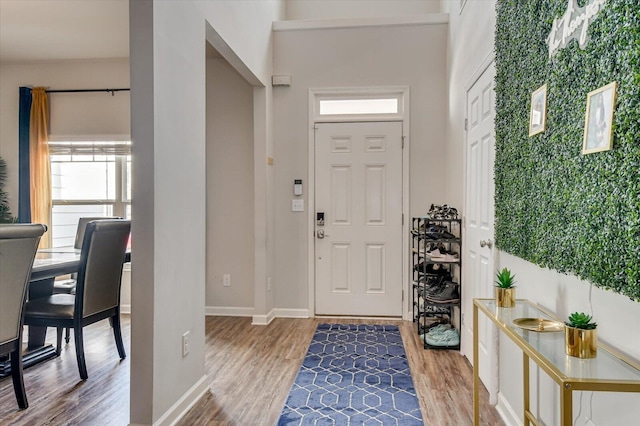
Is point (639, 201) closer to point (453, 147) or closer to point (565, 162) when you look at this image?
point (565, 162)

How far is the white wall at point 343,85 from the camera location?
4.23m

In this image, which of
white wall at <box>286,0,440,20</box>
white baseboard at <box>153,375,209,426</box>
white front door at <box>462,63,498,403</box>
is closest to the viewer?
white baseboard at <box>153,375,209,426</box>

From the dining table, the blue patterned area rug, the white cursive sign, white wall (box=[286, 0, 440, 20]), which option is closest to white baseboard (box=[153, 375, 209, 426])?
the blue patterned area rug

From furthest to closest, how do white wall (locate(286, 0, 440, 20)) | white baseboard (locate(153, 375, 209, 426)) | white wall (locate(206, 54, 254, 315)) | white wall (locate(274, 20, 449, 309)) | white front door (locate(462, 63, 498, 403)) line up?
white wall (locate(286, 0, 440, 20)) → white wall (locate(206, 54, 254, 315)) → white wall (locate(274, 20, 449, 309)) → white front door (locate(462, 63, 498, 403)) → white baseboard (locate(153, 375, 209, 426))

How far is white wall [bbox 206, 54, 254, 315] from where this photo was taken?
4.45 meters

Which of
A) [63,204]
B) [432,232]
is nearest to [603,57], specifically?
[432,232]

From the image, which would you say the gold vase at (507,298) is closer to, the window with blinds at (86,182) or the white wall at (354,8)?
the white wall at (354,8)

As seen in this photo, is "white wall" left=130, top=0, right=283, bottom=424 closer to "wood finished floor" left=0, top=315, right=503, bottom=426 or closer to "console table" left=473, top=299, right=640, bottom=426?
"wood finished floor" left=0, top=315, right=503, bottom=426

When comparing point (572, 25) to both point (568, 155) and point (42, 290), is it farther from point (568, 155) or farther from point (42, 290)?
point (42, 290)

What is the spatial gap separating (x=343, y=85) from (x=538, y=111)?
9.31ft

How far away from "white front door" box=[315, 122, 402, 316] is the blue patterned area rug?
628mm

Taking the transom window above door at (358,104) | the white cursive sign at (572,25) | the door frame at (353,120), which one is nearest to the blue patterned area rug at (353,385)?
the door frame at (353,120)

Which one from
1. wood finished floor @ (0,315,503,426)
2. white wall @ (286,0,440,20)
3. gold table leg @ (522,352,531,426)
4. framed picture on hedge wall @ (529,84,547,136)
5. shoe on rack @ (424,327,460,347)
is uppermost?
white wall @ (286,0,440,20)

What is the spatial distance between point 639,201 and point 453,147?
2.78 metres
